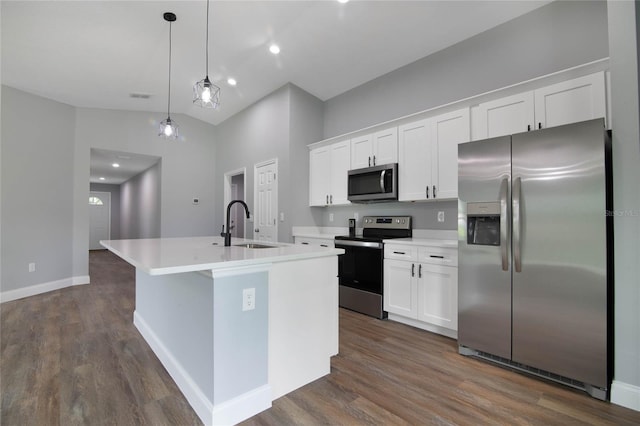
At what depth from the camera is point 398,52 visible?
3506mm

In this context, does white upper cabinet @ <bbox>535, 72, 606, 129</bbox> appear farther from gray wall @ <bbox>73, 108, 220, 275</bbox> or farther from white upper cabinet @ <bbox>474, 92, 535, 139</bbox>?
gray wall @ <bbox>73, 108, 220, 275</bbox>

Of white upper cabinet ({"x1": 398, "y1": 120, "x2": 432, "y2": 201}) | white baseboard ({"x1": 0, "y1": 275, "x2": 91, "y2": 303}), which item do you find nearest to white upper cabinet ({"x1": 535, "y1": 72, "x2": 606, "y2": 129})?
white upper cabinet ({"x1": 398, "y1": 120, "x2": 432, "y2": 201})

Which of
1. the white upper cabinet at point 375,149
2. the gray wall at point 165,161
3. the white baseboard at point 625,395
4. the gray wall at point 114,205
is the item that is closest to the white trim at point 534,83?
the white upper cabinet at point 375,149

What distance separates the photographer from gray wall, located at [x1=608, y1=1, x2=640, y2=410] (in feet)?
5.69

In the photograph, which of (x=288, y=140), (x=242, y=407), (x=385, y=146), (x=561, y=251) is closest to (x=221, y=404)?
(x=242, y=407)

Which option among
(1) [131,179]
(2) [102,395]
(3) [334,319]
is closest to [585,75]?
(3) [334,319]

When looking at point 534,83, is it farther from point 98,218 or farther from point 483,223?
point 98,218

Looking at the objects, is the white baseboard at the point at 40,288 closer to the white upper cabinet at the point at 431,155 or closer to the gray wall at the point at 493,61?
the gray wall at the point at 493,61

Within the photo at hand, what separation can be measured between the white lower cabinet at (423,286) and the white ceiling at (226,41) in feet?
7.59

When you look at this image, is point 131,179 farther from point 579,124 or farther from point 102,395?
point 579,124

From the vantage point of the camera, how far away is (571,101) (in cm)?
228

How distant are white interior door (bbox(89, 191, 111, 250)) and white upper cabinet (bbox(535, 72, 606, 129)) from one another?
41.2 feet

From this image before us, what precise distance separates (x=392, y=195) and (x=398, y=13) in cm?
186

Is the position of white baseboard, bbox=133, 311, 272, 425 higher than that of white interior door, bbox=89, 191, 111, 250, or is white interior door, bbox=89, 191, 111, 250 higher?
white interior door, bbox=89, 191, 111, 250
